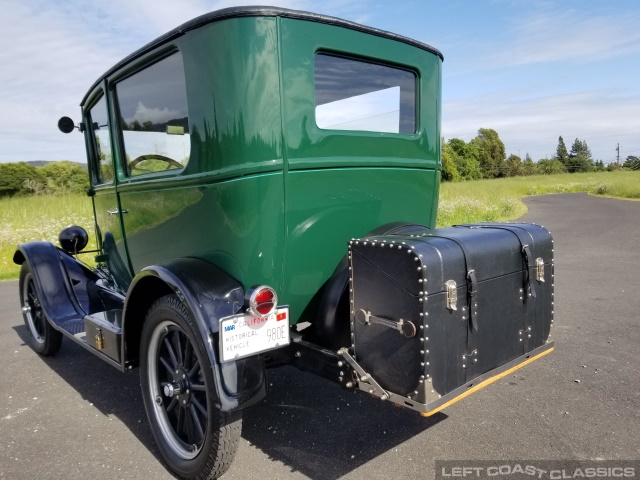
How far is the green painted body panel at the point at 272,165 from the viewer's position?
7.53ft

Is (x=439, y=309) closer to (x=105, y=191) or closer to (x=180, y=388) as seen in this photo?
(x=180, y=388)

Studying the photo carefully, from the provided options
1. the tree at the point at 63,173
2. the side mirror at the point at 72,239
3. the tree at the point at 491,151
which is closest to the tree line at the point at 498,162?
the tree at the point at 491,151

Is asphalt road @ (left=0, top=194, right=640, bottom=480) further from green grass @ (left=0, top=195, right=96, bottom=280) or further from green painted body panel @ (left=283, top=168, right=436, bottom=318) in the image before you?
green grass @ (left=0, top=195, right=96, bottom=280)

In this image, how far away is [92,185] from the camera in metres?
4.16

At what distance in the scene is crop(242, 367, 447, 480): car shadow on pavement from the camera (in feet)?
8.54

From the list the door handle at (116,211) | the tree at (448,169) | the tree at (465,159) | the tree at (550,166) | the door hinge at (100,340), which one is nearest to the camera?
the door hinge at (100,340)

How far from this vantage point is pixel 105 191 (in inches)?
149

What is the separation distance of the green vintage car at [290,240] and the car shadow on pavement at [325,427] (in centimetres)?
48

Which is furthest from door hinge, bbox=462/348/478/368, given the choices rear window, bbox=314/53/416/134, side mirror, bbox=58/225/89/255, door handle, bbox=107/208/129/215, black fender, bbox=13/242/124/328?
side mirror, bbox=58/225/89/255

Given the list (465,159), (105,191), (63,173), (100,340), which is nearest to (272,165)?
(100,340)

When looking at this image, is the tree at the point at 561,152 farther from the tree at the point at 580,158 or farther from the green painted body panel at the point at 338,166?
the green painted body panel at the point at 338,166

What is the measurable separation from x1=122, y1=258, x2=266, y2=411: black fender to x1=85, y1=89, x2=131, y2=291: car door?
1175 mm

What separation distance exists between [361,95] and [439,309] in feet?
4.54

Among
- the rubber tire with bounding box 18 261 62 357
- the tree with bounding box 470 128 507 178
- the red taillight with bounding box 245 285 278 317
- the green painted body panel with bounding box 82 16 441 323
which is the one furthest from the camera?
the tree with bounding box 470 128 507 178
